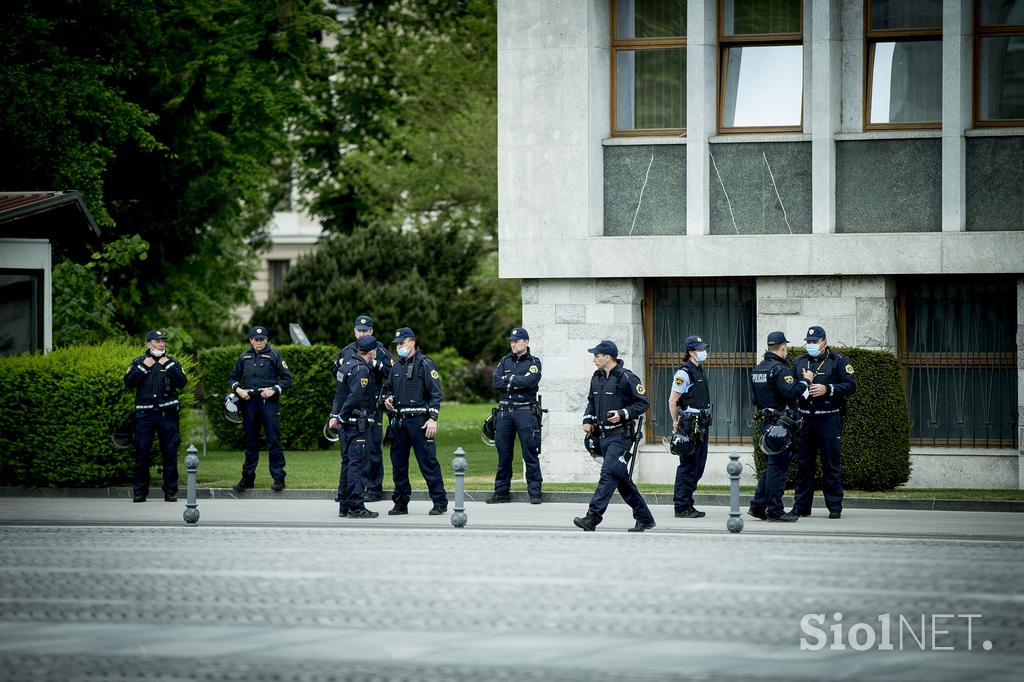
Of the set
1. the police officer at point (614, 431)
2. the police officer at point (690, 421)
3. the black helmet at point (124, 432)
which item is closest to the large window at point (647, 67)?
the police officer at point (690, 421)

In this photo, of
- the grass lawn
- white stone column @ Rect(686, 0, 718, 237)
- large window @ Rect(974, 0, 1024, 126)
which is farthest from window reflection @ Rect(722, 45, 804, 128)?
the grass lawn

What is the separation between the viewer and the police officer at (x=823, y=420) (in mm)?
18109

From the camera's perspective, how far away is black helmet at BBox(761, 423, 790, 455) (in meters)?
17.7

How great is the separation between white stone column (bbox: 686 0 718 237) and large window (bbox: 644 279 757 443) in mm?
1041

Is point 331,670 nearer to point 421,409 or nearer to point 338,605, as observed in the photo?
point 338,605

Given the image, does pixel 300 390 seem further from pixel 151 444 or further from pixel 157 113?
pixel 151 444

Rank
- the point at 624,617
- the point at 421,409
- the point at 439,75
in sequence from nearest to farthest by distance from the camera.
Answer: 1. the point at 624,617
2. the point at 421,409
3. the point at 439,75

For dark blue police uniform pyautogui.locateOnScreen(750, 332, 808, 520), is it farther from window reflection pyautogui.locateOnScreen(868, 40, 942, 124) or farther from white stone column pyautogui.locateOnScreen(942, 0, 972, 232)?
window reflection pyautogui.locateOnScreen(868, 40, 942, 124)

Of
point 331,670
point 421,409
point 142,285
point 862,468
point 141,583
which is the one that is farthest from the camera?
point 142,285

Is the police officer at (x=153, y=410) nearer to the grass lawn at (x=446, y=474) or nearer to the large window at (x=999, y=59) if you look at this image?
the grass lawn at (x=446, y=474)

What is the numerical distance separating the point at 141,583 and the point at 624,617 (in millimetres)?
4079

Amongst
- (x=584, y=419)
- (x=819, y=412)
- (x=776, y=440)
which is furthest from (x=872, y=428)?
(x=584, y=419)

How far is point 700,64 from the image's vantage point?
22.5m

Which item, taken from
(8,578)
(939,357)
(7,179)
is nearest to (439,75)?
(7,179)
